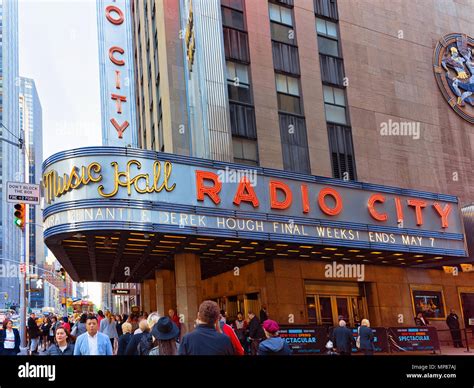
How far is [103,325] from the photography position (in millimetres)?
19875

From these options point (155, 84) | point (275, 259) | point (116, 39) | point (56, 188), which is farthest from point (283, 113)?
point (116, 39)

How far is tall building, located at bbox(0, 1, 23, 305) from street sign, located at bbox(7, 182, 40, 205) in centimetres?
13065

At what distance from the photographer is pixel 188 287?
22.1 m

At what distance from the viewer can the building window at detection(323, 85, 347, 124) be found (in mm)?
30575

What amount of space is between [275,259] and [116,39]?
1220 inches

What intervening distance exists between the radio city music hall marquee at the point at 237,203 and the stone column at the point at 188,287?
10.7 ft

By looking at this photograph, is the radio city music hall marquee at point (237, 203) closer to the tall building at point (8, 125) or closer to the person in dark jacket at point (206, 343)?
the person in dark jacket at point (206, 343)

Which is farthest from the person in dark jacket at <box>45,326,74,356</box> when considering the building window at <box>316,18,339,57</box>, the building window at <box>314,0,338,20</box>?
the building window at <box>314,0,338,20</box>

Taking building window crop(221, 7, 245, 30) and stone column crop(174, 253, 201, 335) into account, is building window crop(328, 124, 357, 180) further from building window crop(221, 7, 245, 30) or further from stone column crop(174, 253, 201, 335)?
stone column crop(174, 253, 201, 335)

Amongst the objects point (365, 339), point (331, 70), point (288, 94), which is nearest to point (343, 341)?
point (365, 339)
